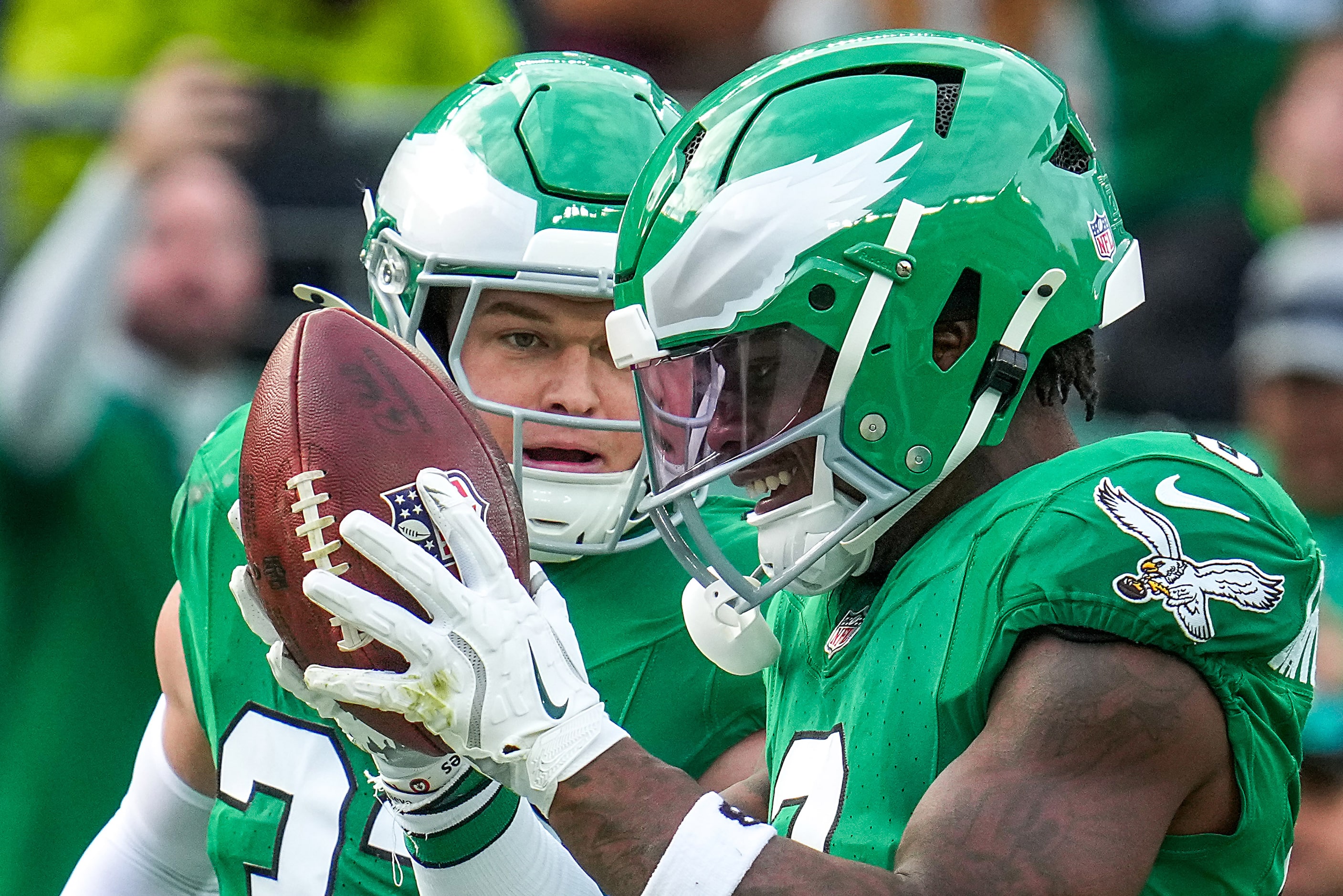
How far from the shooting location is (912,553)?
204 cm

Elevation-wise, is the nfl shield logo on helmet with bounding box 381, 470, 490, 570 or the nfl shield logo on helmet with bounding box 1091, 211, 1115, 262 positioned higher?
the nfl shield logo on helmet with bounding box 1091, 211, 1115, 262

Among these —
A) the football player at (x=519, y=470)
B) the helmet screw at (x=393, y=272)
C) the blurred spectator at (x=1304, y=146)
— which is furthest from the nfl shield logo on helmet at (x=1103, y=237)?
the blurred spectator at (x=1304, y=146)

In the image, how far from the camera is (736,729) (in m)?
2.56

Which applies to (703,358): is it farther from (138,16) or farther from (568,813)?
(138,16)

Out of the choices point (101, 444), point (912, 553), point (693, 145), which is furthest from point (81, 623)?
point (912, 553)

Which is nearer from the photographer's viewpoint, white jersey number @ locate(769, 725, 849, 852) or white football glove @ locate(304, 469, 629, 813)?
white football glove @ locate(304, 469, 629, 813)

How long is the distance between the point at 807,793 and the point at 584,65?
49.2 inches

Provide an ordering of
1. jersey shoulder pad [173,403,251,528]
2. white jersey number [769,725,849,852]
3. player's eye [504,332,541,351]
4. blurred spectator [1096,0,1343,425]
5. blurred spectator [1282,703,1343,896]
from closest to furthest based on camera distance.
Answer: white jersey number [769,725,849,852] → player's eye [504,332,541,351] → jersey shoulder pad [173,403,251,528] → blurred spectator [1282,703,1343,896] → blurred spectator [1096,0,1343,425]

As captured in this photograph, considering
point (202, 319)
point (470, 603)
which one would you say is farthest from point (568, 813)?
point (202, 319)

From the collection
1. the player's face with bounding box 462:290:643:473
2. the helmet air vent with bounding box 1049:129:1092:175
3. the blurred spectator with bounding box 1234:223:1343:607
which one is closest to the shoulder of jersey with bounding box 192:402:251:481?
the player's face with bounding box 462:290:643:473

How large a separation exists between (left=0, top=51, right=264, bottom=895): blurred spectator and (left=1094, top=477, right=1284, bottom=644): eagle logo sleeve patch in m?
3.09

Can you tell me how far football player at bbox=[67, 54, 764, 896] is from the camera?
2.54 meters

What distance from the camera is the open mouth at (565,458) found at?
2.60 meters

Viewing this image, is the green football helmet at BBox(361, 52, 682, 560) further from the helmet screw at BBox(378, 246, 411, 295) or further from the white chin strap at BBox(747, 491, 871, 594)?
the white chin strap at BBox(747, 491, 871, 594)
